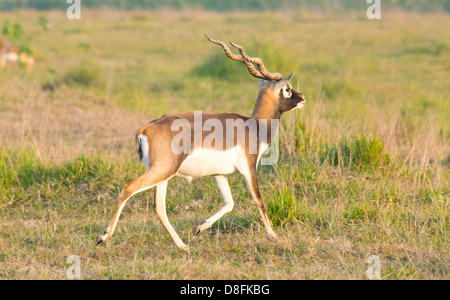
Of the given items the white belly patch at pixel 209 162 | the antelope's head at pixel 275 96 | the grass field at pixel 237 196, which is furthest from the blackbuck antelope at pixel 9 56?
the white belly patch at pixel 209 162

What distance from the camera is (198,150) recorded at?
157 inches

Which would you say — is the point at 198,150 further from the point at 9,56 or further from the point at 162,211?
the point at 9,56

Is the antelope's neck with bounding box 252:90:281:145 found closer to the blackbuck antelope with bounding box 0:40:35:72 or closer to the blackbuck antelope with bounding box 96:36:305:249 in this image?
the blackbuck antelope with bounding box 96:36:305:249

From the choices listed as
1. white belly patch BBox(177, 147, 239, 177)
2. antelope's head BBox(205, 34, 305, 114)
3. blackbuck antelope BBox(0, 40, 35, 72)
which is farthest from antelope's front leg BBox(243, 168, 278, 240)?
blackbuck antelope BBox(0, 40, 35, 72)

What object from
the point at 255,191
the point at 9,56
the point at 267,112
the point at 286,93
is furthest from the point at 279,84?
the point at 9,56

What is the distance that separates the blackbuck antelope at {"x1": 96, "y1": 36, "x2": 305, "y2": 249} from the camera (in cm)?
392

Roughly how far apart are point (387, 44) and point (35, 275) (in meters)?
12.7

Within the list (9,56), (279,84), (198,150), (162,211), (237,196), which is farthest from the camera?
(9,56)

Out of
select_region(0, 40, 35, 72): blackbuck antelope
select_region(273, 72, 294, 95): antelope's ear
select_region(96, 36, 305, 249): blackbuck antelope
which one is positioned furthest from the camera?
select_region(0, 40, 35, 72): blackbuck antelope

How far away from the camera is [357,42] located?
15.5 meters

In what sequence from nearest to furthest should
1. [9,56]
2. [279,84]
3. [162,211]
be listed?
[162,211], [279,84], [9,56]

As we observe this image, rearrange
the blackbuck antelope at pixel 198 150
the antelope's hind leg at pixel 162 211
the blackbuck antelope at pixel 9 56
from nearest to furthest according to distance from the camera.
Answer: the blackbuck antelope at pixel 198 150
the antelope's hind leg at pixel 162 211
the blackbuck antelope at pixel 9 56

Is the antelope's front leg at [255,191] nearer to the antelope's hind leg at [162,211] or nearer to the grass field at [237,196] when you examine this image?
the grass field at [237,196]

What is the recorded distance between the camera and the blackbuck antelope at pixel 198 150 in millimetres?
3918
